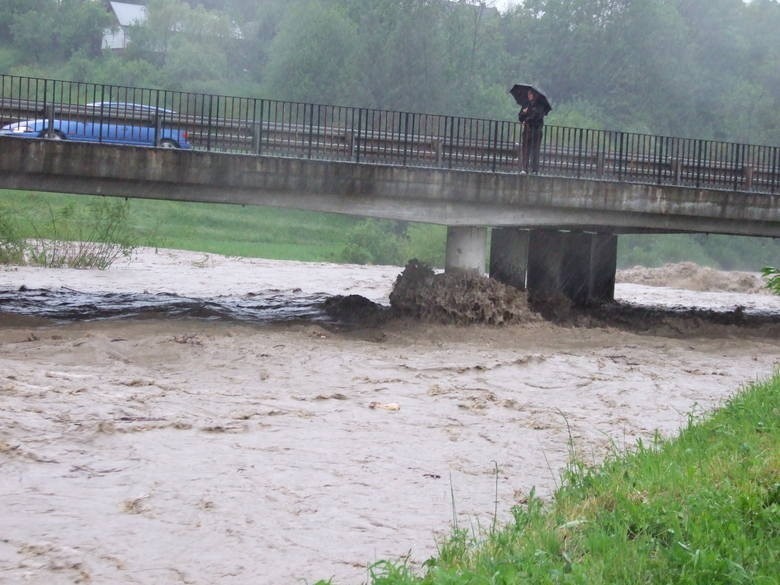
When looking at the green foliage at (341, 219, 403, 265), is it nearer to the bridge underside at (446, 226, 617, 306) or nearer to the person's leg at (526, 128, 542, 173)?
the bridge underside at (446, 226, 617, 306)

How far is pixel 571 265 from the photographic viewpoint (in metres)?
29.3

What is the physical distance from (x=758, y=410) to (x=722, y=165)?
1653cm

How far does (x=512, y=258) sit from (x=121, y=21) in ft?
242

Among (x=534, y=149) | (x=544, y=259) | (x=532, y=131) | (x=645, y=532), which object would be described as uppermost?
(x=532, y=131)

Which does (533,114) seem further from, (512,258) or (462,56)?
(462,56)

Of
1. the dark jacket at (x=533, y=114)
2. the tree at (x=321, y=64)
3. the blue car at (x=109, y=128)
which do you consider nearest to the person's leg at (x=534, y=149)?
the dark jacket at (x=533, y=114)

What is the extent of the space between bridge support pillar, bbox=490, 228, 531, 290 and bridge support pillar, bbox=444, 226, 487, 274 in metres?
1.35

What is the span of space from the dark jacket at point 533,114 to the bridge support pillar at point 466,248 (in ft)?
8.05

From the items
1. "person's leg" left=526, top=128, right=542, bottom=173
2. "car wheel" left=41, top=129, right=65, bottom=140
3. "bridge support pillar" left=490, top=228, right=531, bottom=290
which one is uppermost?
"person's leg" left=526, top=128, right=542, bottom=173

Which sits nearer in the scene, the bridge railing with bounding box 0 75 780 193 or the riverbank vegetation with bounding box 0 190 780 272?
the bridge railing with bounding box 0 75 780 193

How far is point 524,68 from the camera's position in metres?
79.9

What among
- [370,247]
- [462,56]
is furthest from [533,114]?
[462,56]

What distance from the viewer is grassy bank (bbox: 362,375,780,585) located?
664 cm

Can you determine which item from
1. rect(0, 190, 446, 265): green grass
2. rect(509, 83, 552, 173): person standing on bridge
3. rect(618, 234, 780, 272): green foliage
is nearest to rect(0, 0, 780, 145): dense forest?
rect(618, 234, 780, 272): green foliage
